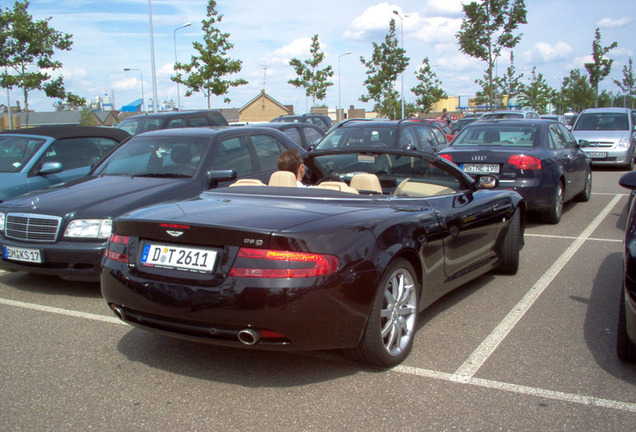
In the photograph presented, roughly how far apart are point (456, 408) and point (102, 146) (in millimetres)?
7459

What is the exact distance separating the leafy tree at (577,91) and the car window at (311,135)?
54.5 meters

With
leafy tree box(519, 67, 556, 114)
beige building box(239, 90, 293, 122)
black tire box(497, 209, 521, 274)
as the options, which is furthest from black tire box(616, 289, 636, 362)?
beige building box(239, 90, 293, 122)

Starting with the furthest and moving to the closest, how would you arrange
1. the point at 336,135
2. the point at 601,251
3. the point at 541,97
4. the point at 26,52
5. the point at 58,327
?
the point at 541,97
the point at 26,52
the point at 336,135
the point at 601,251
the point at 58,327

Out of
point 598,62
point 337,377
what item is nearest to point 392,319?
point 337,377

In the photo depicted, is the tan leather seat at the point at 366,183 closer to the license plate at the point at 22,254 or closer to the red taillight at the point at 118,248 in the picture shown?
the red taillight at the point at 118,248

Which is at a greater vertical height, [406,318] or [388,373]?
[406,318]

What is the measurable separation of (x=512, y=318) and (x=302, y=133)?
30.7ft

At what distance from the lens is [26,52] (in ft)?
77.8

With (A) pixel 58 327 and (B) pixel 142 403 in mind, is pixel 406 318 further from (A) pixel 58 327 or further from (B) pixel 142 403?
(A) pixel 58 327

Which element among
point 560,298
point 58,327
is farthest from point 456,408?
point 58,327

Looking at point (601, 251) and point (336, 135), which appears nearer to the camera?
point (601, 251)

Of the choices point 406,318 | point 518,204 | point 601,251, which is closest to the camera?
point 406,318

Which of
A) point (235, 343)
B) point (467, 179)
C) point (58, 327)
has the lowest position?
point (58, 327)

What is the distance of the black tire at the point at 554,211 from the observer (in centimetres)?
885
